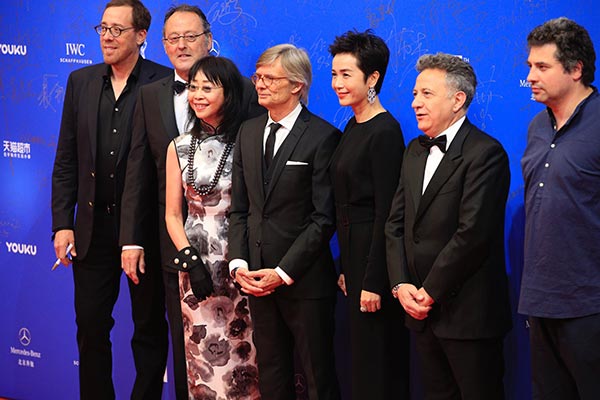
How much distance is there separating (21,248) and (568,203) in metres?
3.66

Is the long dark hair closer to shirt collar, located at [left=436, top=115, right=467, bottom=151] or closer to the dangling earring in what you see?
the dangling earring

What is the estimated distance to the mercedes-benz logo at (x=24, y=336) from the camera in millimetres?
5984

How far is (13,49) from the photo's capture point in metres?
5.88

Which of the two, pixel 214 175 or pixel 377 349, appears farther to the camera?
pixel 214 175

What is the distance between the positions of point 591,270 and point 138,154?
218cm

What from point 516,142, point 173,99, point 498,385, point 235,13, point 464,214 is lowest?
point 498,385

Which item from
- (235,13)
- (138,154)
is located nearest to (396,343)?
(138,154)

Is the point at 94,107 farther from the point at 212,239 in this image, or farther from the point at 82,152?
the point at 212,239

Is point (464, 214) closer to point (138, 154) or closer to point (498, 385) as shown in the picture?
point (498, 385)

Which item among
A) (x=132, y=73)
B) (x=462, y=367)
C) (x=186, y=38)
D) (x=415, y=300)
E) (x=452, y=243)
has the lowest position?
(x=462, y=367)

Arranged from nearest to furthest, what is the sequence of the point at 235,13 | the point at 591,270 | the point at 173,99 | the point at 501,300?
the point at 591,270 → the point at 501,300 → the point at 173,99 → the point at 235,13

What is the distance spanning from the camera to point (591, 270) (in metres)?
3.54

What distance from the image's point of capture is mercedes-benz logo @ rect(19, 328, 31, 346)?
5984 millimetres

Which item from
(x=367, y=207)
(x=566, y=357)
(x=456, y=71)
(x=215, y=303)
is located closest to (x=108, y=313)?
(x=215, y=303)
